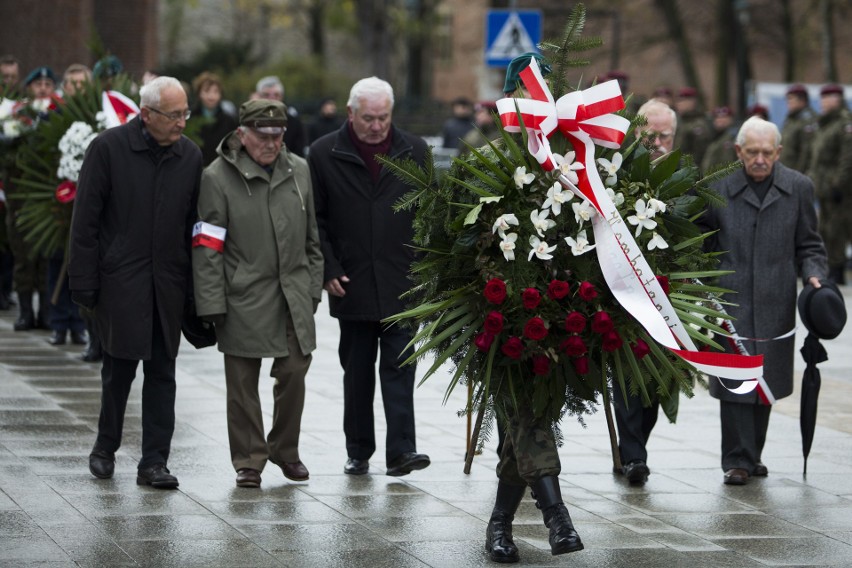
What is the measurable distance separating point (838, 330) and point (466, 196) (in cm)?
299

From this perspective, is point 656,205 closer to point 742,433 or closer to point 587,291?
point 587,291

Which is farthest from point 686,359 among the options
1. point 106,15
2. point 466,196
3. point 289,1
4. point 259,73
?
point 289,1

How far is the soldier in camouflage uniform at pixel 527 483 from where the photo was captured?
246 inches

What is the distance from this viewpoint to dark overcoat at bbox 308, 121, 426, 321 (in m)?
8.33

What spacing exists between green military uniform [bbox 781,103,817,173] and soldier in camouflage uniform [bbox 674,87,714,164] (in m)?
1.52

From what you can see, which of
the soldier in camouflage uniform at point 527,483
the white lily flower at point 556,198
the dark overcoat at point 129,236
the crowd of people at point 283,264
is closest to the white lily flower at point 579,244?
the white lily flower at point 556,198

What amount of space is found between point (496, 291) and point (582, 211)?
0.49m

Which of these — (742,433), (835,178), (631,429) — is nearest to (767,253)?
(742,433)

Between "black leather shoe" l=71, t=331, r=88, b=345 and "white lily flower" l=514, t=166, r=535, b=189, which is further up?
"white lily flower" l=514, t=166, r=535, b=189

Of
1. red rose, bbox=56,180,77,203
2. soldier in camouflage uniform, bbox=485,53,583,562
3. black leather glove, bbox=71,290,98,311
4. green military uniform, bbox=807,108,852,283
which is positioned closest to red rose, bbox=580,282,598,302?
soldier in camouflage uniform, bbox=485,53,583,562

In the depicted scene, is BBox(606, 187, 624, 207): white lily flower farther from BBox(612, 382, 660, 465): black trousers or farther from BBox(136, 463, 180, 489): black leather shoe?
BBox(136, 463, 180, 489): black leather shoe

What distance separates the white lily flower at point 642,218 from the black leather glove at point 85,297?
282 cm

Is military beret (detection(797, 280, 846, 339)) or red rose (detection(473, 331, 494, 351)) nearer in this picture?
red rose (detection(473, 331, 494, 351))

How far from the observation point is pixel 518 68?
6828 millimetres
